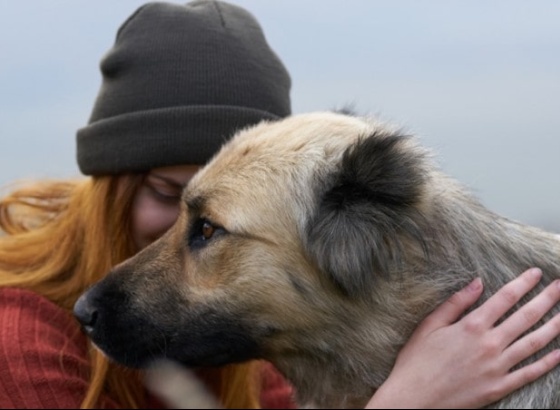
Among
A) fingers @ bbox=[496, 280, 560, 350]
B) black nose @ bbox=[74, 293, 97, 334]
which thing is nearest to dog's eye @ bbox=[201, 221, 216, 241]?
black nose @ bbox=[74, 293, 97, 334]

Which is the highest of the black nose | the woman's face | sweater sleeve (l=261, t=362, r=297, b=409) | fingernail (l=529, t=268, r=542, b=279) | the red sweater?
fingernail (l=529, t=268, r=542, b=279)

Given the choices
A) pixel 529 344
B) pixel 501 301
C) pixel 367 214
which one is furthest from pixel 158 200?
pixel 529 344

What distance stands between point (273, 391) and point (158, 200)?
3.62ft

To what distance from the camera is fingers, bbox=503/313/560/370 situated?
298cm

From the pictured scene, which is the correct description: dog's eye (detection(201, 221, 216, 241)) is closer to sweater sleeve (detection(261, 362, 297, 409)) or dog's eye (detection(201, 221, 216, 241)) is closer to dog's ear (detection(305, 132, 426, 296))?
dog's ear (detection(305, 132, 426, 296))

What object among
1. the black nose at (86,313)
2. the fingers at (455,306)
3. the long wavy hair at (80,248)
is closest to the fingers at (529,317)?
the fingers at (455,306)

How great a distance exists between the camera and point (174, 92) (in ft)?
12.6

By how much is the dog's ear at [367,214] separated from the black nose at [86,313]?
0.73 meters

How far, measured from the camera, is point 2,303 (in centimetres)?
370

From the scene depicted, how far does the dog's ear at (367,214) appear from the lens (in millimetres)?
2998

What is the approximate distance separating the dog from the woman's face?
43cm

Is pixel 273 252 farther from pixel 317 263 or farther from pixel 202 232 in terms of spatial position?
pixel 202 232

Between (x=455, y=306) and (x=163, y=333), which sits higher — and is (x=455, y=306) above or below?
above

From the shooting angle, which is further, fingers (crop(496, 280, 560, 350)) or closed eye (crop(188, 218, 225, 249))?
closed eye (crop(188, 218, 225, 249))
